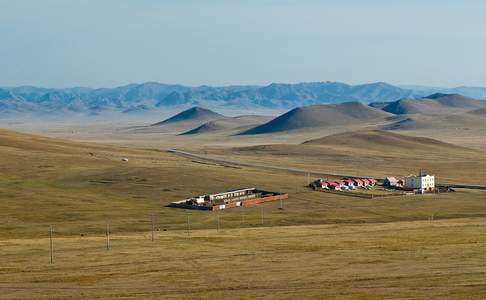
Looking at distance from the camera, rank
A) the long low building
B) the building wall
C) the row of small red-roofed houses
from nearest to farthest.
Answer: the long low building, the row of small red-roofed houses, the building wall

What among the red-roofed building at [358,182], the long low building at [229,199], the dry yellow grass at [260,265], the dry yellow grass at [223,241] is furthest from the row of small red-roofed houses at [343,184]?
the dry yellow grass at [260,265]

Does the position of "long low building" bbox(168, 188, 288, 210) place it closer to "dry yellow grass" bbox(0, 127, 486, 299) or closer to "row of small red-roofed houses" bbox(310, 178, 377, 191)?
"dry yellow grass" bbox(0, 127, 486, 299)

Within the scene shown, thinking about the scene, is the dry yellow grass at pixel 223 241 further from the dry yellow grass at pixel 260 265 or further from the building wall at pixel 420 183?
the building wall at pixel 420 183

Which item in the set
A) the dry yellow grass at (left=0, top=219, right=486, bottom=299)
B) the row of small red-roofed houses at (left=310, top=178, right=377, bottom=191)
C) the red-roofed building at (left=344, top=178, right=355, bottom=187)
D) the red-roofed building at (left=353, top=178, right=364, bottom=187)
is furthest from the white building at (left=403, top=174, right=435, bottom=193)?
the dry yellow grass at (left=0, top=219, right=486, bottom=299)

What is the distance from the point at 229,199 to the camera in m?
112

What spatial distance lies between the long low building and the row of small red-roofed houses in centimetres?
911

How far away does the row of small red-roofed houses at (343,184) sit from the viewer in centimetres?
12244

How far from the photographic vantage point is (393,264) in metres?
61.9

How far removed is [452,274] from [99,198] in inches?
2452

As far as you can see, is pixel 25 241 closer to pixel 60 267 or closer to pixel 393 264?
pixel 60 267

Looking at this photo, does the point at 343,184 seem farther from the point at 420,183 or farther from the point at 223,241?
the point at 223,241

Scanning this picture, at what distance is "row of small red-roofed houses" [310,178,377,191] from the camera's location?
122m

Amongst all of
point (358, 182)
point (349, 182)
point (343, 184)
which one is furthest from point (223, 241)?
point (358, 182)

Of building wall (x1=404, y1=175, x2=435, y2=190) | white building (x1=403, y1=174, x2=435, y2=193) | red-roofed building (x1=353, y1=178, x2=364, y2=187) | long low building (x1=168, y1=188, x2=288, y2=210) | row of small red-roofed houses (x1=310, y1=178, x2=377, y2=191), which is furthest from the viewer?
red-roofed building (x1=353, y1=178, x2=364, y2=187)
